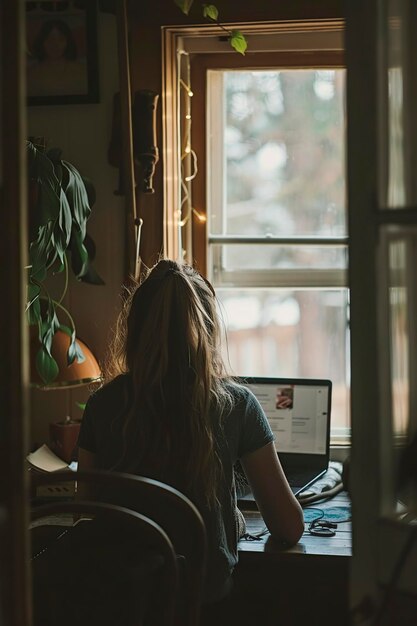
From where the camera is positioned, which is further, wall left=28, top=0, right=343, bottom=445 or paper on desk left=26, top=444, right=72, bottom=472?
wall left=28, top=0, right=343, bottom=445

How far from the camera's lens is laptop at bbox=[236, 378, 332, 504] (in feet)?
9.00

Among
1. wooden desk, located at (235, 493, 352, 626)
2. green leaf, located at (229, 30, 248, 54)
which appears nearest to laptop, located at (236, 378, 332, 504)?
wooden desk, located at (235, 493, 352, 626)

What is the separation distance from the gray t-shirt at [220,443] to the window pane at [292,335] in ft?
3.34

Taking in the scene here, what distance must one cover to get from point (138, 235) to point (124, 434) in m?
1.00

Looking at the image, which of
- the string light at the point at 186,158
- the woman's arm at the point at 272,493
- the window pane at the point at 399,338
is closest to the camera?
the window pane at the point at 399,338

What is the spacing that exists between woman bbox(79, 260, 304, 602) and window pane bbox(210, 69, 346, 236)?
3.42 feet

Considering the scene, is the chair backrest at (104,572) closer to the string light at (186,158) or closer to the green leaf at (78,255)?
the green leaf at (78,255)

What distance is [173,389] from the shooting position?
6.48 feet

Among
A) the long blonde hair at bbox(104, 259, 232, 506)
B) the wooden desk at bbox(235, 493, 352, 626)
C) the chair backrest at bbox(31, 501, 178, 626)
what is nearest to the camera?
the chair backrest at bbox(31, 501, 178, 626)

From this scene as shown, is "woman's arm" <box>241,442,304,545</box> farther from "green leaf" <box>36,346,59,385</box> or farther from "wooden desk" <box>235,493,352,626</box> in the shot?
"green leaf" <box>36,346,59,385</box>

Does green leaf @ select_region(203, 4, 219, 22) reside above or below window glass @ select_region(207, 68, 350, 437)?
above

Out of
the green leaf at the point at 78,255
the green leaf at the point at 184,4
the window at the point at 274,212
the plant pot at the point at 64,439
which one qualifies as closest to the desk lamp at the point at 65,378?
the plant pot at the point at 64,439

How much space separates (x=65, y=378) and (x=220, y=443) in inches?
29.6

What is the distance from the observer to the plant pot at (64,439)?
279 centimetres
